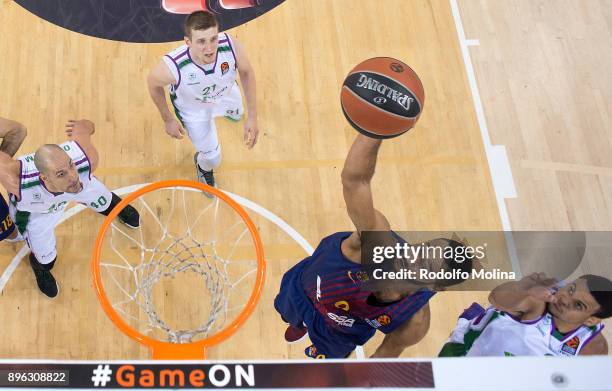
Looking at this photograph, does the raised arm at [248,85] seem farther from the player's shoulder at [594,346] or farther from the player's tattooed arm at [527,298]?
the player's shoulder at [594,346]

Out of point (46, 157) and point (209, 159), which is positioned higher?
point (46, 157)

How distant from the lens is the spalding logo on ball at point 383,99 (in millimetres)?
3828

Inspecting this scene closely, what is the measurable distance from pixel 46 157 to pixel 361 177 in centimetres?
209

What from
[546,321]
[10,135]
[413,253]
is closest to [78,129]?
[10,135]

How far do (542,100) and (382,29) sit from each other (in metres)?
1.72

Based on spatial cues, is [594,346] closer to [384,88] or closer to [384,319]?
[384,319]

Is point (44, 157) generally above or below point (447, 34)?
above

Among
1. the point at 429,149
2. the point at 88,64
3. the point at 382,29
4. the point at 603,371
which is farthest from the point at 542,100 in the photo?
the point at 603,371

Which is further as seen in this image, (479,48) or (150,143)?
(479,48)

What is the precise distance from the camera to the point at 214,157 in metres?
5.53

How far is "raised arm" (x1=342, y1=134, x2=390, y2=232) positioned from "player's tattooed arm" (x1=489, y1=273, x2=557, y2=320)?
1198mm

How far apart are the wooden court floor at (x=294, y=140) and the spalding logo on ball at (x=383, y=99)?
6.41ft

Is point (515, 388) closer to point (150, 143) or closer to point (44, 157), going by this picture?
point (44, 157)

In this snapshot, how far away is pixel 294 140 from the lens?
20.0ft
